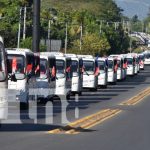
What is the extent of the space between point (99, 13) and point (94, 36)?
58481 mm

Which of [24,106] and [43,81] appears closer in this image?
[24,106]

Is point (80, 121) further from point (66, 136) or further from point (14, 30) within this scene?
point (14, 30)

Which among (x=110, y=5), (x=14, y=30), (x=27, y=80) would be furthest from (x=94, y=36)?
(x=27, y=80)

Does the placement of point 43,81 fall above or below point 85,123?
above

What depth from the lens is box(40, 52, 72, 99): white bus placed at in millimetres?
34981

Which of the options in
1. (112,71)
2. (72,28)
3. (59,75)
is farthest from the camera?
(72,28)

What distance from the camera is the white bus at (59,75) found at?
35.0m

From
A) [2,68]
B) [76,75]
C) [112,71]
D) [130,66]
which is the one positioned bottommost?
[130,66]

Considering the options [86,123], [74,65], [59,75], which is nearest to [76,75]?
[74,65]

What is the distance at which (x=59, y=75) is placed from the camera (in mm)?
37062

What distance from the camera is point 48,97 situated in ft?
113

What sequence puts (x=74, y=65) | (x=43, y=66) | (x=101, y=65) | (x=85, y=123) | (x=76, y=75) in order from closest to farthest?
1. (x=85, y=123)
2. (x=43, y=66)
3. (x=76, y=75)
4. (x=74, y=65)
5. (x=101, y=65)

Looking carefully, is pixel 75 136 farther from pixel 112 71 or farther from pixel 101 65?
pixel 112 71

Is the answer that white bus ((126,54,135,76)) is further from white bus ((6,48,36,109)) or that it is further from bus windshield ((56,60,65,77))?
white bus ((6,48,36,109))
